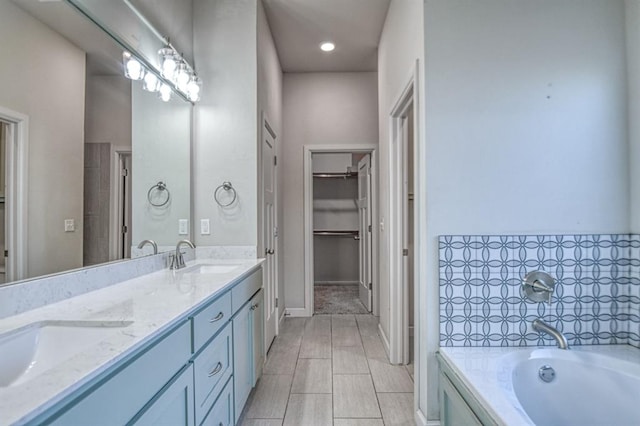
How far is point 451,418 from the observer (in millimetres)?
1504

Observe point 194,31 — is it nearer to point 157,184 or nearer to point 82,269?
point 157,184

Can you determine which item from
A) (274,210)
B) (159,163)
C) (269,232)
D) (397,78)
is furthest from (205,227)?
(397,78)

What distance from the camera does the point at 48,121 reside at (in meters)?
1.26

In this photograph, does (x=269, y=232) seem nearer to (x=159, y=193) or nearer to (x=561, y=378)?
(x=159, y=193)

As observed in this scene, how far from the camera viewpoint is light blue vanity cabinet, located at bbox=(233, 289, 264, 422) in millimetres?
1738

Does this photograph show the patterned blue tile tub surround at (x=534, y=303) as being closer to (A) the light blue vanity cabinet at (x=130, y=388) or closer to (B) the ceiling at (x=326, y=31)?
(A) the light blue vanity cabinet at (x=130, y=388)

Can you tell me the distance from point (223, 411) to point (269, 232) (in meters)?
1.66

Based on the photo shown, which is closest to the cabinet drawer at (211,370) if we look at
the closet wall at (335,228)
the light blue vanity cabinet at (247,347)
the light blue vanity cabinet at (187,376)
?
the light blue vanity cabinet at (187,376)

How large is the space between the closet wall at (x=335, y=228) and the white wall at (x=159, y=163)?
3.45m

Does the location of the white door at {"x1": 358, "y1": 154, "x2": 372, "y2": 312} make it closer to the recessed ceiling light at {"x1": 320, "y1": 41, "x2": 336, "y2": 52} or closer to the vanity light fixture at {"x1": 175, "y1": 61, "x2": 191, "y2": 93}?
the recessed ceiling light at {"x1": 320, "y1": 41, "x2": 336, "y2": 52}

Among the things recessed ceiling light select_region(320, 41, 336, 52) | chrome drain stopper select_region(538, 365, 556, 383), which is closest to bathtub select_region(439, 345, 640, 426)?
chrome drain stopper select_region(538, 365, 556, 383)

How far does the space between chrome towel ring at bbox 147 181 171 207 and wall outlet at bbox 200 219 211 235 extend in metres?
0.33

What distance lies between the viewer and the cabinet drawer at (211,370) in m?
1.26

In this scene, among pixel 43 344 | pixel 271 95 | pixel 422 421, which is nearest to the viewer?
pixel 43 344
